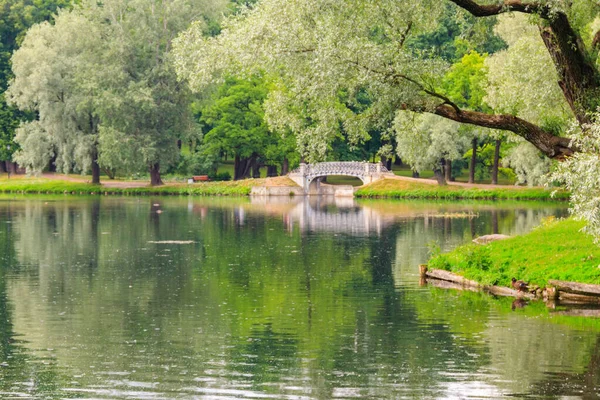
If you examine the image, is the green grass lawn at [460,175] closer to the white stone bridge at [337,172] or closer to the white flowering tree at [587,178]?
the white stone bridge at [337,172]

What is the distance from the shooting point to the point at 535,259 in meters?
32.6

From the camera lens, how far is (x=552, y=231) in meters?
35.6

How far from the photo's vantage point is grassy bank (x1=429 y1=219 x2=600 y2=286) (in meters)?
30.5

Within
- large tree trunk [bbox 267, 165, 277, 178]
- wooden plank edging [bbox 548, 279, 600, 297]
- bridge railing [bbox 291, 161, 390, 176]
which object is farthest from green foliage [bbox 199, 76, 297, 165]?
wooden plank edging [bbox 548, 279, 600, 297]

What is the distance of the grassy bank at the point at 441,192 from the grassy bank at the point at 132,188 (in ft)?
34.4

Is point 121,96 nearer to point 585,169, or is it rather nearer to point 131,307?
point 131,307

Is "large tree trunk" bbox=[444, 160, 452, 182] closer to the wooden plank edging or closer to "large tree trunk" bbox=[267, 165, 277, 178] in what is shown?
"large tree trunk" bbox=[267, 165, 277, 178]

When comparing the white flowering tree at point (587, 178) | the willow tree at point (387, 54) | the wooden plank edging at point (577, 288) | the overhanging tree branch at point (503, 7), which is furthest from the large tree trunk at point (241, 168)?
the white flowering tree at point (587, 178)

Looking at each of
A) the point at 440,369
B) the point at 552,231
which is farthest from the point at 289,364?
the point at 552,231

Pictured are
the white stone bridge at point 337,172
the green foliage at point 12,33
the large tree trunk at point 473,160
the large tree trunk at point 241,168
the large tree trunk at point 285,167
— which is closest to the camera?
the large tree trunk at point 473,160

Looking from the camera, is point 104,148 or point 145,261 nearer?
point 145,261

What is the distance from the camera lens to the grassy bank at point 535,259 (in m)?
30.5

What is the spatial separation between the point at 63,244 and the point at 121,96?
145 feet

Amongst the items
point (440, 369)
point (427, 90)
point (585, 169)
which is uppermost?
point (427, 90)
